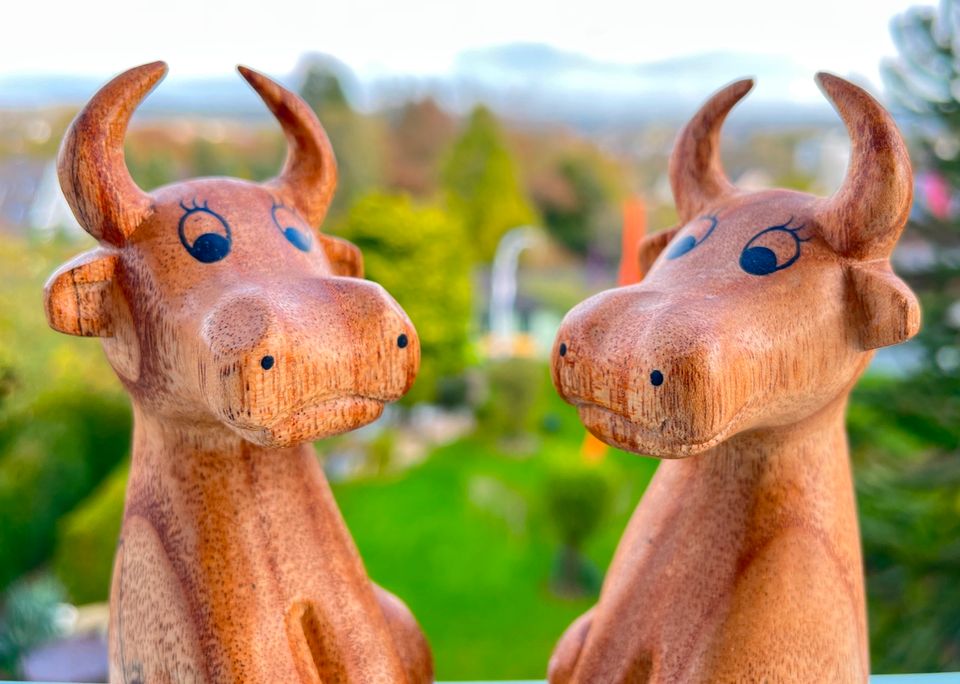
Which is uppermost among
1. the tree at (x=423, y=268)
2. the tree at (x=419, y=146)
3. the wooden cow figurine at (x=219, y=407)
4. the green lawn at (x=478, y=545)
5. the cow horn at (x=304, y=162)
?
the cow horn at (x=304, y=162)

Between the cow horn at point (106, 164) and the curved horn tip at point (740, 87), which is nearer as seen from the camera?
the cow horn at point (106, 164)

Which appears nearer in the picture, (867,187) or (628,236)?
(867,187)

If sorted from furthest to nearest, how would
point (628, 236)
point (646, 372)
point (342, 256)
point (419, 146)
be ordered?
point (419, 146) < point (628, 236) < point (342, 256) < point (646, 372)

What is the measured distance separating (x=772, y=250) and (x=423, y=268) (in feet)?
11.7

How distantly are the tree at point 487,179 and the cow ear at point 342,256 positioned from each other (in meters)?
3.99

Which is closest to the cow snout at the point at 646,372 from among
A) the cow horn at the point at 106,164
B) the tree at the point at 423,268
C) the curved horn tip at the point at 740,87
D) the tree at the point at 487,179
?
the curved horn tip at the point at 740,87

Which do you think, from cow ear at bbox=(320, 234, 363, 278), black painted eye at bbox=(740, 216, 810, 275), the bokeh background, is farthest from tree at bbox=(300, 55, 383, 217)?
black painted eye at bbox=(740, 216, 810, 275)

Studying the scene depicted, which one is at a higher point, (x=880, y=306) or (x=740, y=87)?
(x=740, y=87)

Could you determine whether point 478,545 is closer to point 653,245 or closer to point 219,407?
point 653,245

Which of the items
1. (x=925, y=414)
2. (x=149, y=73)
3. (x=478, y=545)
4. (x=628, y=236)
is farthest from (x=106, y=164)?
(x=628, y=236)

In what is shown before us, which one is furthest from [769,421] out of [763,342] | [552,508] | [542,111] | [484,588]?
[542,111]

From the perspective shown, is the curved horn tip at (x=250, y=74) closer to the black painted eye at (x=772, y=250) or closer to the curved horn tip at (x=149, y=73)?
the curved horn tip at (x=149, y=73)

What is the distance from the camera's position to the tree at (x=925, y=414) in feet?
6.63

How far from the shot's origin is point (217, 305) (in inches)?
24.0
